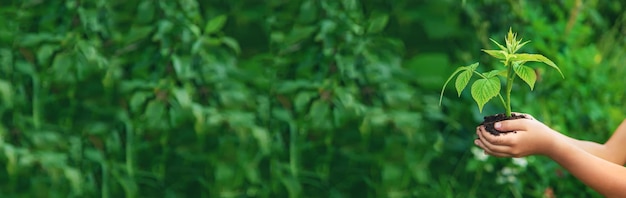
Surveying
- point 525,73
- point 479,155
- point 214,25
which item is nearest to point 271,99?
point 214,25

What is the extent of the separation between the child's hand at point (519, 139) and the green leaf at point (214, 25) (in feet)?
4.73

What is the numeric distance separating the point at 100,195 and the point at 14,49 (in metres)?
0.72

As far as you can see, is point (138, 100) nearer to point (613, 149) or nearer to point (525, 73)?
point (525, 73)

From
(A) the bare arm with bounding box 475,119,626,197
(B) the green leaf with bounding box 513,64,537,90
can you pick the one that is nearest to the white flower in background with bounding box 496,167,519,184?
(A) the bare arm with bounding box 475,119,626,197

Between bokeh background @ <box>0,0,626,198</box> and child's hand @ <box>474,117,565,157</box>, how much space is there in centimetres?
124

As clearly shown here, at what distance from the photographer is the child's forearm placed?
257 centimetres

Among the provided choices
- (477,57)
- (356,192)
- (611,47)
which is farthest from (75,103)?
(611,47)

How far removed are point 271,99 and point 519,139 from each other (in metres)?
1.38

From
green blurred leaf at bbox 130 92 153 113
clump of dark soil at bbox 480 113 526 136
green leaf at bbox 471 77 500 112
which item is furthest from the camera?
green blurred leaf at bbox 130 92 153 113

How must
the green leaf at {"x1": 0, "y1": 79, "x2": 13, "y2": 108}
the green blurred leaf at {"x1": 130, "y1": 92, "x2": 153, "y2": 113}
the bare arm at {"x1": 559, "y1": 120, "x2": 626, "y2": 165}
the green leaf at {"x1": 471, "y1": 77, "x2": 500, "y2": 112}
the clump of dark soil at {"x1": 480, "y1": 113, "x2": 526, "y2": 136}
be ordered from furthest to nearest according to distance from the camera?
the green leaf at {"x1": 0, "y1": 79, "x2": 13, "y2": 108}, the green blurred leaf at {"x1": 130, "y1": 92, "x2": 153, "y2": 113}, the bare arm at {"x1": 559, "y1": 120, "x2": 626, "y2": 165}, the clump of dark soil at {"x1": 480, "y1": 113, "x2": 526, "y2": 136}, the green leaf at {"x1": 471, "y1": 77, "x2": 500, "y2": 112}

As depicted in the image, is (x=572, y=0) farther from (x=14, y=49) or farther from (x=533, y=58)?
(x=14, y=49)

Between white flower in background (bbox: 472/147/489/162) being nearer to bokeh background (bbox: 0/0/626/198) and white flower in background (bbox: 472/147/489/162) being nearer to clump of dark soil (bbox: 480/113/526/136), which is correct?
bokeh background (bbox: 0/0/626/198)

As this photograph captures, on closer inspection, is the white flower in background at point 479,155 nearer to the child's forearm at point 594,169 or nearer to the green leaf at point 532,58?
the child's forearm at point 594,169

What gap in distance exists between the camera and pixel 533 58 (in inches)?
98.4
